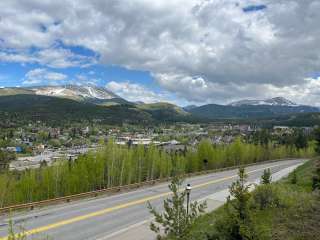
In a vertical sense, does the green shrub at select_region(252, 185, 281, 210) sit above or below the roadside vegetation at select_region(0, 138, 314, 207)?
above

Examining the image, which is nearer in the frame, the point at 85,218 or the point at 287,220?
the point at 287,220

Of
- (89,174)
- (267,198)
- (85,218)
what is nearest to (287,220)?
(267,198)

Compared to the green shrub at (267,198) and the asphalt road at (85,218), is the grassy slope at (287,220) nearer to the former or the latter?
the green shrub at (267,198)

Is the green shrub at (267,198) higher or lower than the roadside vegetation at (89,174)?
higher

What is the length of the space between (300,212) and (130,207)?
43.9 ft

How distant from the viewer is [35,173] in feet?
Result: 199

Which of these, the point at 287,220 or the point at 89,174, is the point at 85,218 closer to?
the point at 287,220

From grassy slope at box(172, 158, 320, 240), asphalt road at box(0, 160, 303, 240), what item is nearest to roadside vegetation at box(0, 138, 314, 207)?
asphalt road at box(0, 160, 303, 240)

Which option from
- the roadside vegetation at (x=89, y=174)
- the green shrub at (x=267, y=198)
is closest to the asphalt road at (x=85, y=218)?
the green shrub at (x=267, y=198)

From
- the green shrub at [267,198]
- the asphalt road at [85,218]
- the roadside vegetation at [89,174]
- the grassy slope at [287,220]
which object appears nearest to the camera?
the grassy slope at [287,220]

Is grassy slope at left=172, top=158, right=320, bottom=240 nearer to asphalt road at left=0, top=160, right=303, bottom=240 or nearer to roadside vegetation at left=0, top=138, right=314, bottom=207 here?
asphalt road at left=0, top=160, right=303, bottom=240

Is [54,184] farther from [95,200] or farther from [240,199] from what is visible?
[240,199]

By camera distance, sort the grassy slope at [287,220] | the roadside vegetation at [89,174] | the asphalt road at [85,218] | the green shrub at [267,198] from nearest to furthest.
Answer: the grassy slope at [287,220] → the asphalt road at [85,218] → the green shrub at [267,198] → the roadside vegetation at [89,174]

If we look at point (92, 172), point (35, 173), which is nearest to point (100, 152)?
point (92, 172)
